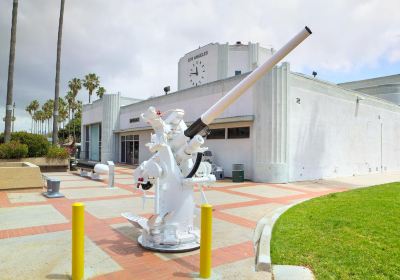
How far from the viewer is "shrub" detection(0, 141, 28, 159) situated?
57.7 feet

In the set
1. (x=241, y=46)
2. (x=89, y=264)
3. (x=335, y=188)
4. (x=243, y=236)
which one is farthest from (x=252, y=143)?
(x=241, y=46)

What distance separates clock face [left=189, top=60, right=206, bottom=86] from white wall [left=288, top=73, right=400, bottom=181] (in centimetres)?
1411

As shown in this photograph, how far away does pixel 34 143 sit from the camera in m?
19.0

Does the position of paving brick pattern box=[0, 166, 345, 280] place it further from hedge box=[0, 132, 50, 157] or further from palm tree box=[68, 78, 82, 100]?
palm tree box=[68, 78, 82, 100]

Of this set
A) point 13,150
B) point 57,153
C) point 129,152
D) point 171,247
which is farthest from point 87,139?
point 171,247

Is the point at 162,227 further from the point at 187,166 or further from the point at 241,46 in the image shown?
the point at 241,46

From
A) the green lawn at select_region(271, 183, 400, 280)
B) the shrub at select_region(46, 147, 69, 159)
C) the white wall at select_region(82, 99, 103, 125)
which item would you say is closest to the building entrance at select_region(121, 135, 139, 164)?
the white wall at select_region(82, 99, 103, 125)

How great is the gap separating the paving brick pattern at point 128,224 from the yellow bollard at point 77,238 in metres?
0.30

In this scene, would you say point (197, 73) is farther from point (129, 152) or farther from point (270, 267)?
point (270, 267)

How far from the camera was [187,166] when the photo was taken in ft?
19.0

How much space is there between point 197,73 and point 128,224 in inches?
997

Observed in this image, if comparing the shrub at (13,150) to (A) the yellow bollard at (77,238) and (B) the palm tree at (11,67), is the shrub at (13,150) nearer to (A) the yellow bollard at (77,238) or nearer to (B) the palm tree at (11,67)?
(B) the palm tree at (11,67)

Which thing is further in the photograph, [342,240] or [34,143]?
[34,143]

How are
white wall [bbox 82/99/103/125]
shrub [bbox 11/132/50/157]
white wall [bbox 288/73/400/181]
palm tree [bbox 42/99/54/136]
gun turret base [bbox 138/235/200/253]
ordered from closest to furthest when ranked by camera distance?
gun turret base [bbox 138/235/200/253] < white wall [bbox 288/73/400/181] < shrub [bbox 11/132/50/157] < white wall [bbox 82/99/103/125] < palm tree [bbox 42/99/54/136]
